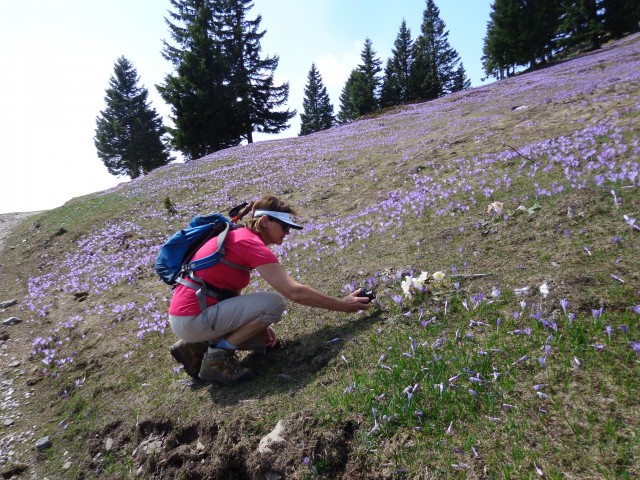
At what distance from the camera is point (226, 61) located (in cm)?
4412

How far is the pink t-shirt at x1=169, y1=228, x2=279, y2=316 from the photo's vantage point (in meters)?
3.89

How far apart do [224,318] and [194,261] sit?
0.73 m

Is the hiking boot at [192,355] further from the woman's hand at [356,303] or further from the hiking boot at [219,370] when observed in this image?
the woman's hand at [356,303]

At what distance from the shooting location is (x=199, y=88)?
137 ft

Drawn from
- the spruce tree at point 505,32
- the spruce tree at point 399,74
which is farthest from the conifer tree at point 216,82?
the spruce tree at point 505,32

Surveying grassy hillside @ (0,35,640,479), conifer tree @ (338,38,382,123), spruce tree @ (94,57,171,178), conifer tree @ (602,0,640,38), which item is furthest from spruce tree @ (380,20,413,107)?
grassy hillside @ (0,35,640,479)

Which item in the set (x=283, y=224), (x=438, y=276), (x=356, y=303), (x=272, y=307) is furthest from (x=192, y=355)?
(x=438, y=276)

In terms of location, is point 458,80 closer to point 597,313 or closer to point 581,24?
point 581,24

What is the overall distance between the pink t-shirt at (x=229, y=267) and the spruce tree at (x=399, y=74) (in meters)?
61.2

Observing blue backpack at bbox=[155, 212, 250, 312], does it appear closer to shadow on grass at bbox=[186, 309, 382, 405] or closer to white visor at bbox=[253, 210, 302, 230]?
white visor at bbox=[253, 210, 302, 230]

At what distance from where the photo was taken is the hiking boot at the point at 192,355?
450cm

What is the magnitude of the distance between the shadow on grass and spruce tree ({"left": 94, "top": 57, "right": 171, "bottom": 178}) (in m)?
53.7

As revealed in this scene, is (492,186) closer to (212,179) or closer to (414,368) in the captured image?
(414,368)

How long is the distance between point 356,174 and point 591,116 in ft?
23.5
